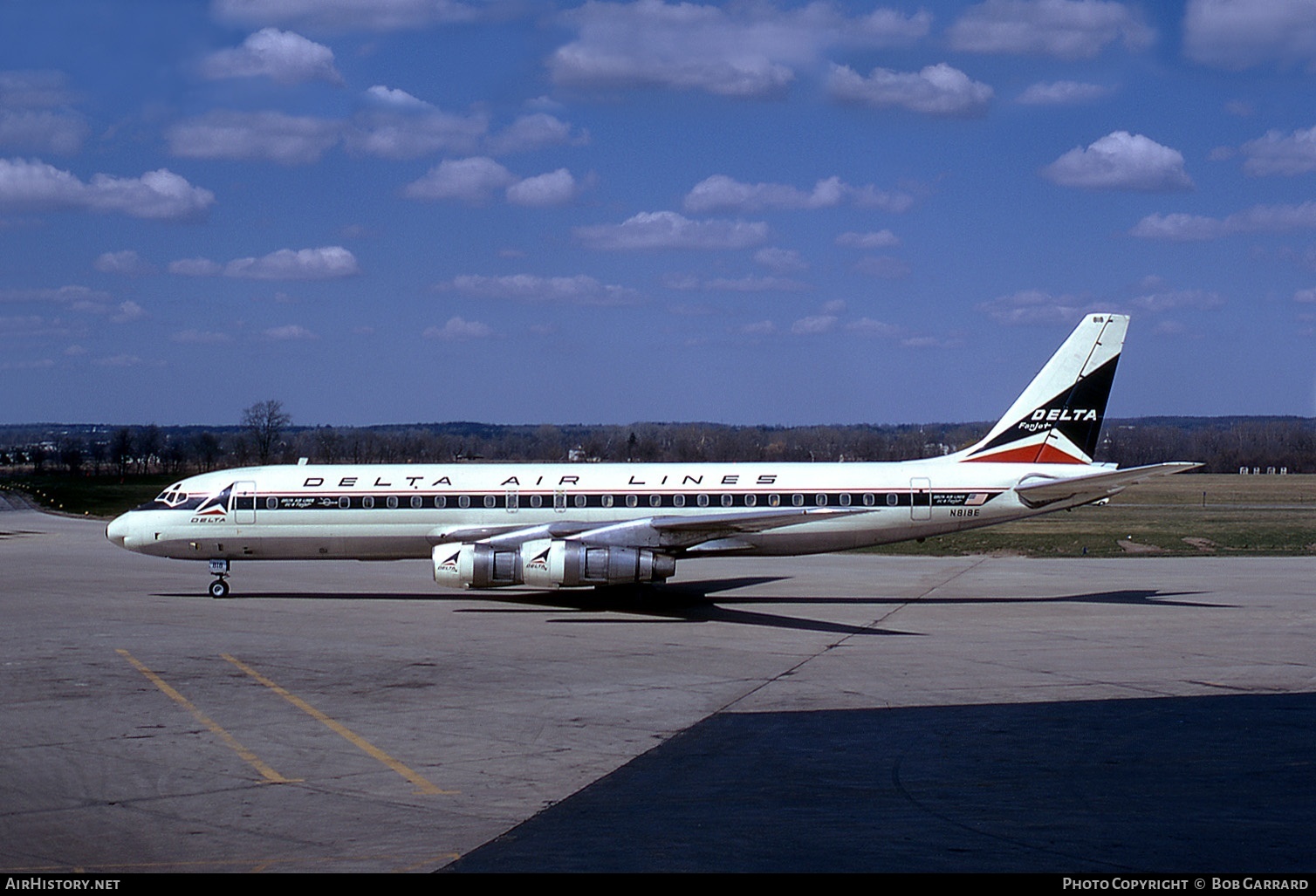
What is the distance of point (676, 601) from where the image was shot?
1292 inches

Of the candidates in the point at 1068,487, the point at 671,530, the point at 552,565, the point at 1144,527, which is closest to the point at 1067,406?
the point at 1068,487

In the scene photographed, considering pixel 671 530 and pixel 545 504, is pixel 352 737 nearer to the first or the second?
pixel 671 530

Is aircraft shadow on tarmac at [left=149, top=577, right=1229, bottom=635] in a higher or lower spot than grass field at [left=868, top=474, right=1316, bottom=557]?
lower

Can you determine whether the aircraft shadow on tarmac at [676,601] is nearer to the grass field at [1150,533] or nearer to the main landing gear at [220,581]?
the main landing gear at [220,581]

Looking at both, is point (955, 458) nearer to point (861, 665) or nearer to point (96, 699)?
point (861, 665)

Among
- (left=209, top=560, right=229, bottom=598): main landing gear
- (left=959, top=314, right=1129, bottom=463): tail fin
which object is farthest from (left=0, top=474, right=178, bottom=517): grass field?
(left=959, top=314, right=1129, bottom=463): tail fin

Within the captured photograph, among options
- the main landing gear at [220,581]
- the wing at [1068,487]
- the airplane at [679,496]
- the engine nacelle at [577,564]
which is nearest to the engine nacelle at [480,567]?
the engine nacelle at [577,564]

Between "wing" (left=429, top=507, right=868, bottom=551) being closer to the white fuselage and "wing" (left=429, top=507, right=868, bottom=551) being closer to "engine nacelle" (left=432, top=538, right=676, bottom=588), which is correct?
"engine nacelle" (left=432, top=538, right=676, bottom=588)

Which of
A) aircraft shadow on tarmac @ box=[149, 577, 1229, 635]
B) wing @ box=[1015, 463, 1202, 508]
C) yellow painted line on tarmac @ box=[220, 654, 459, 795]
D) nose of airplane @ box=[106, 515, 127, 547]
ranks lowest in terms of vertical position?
yellow painted line on tarmac @ box=[220, 654, 459, 795]

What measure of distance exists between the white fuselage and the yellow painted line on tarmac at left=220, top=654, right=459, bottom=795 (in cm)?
1018

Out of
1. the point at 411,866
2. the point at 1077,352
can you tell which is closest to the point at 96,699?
the point at 411,866

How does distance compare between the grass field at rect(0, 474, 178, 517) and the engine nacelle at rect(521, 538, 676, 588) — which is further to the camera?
the grass field at rect(0, 474, 178, 517)

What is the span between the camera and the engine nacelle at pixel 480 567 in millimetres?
28719

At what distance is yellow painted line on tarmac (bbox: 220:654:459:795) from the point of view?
14180mm
